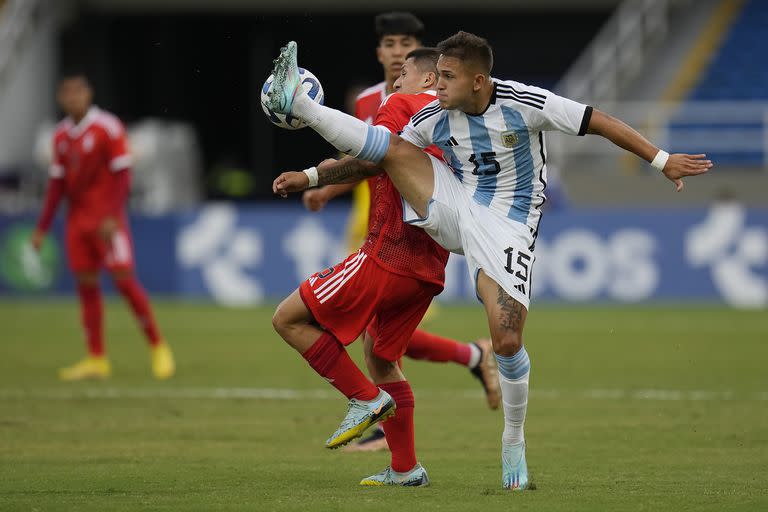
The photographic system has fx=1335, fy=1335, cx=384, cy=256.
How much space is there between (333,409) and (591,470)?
3.40m

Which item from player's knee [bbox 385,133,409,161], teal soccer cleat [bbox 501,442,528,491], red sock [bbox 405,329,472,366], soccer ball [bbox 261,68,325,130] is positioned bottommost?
teal soccer cleat [bbox 501,442,528,491]

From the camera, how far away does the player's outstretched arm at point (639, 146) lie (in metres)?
6.47

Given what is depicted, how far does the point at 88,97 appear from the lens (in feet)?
41.9

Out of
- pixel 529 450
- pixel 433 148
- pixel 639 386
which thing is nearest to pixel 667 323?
pixel 639 386

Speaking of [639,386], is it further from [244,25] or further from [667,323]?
[244,25]

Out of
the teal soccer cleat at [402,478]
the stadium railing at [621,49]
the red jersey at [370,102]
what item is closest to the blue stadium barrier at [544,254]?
the stadium railing at [621,49]

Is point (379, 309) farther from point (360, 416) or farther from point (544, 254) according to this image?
point (544, 254)

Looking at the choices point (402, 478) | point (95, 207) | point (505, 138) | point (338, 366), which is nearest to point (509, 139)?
point (505, 138)

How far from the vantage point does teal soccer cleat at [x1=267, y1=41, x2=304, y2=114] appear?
6469 millimetres

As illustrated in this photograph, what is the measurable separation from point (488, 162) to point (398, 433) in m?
1.51

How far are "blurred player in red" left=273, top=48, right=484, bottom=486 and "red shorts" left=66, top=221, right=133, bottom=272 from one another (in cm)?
584

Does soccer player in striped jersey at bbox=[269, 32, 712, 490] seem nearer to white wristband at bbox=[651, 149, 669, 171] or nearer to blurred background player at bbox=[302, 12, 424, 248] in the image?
white wristband at bbox=[651, 149, 669, 171]

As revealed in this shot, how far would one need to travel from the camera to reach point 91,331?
1264 centimetres

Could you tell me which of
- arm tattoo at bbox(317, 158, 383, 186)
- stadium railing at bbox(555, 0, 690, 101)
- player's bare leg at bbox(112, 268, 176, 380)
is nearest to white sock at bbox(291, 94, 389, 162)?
arm tattoo at bbox(317, 158, 383, 186)
